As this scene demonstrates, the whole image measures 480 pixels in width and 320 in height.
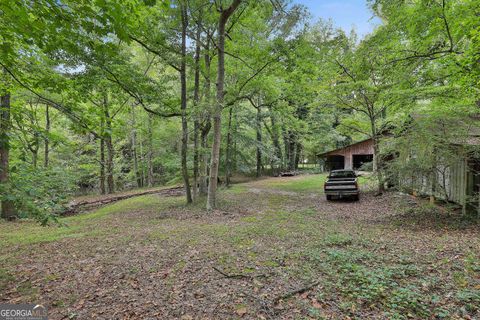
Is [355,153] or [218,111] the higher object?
[218,111]

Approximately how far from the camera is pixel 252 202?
1277 cm

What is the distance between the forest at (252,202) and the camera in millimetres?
3428

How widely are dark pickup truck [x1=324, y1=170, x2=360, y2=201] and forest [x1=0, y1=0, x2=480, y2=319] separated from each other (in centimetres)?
68

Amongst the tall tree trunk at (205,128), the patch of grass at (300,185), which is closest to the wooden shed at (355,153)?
the patch of grass at (300,185)

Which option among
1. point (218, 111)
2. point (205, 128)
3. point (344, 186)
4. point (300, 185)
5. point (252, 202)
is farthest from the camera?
point (300, 185)

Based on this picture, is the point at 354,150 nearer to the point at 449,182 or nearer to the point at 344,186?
the point at 344,186

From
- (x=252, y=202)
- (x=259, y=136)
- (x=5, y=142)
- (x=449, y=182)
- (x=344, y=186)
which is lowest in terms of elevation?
(x=252, y=202)

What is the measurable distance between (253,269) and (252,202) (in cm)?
829

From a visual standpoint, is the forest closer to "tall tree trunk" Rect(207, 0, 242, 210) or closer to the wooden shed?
"tall tree trunk" Rect(207, 0, 242, 210)

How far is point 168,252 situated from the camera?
5.52m

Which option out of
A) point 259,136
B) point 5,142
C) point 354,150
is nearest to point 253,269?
point 5,142

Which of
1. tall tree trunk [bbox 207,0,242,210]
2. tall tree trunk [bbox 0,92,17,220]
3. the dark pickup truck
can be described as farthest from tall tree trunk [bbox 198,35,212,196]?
the dark pickup truck

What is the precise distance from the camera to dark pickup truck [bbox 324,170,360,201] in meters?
12.3

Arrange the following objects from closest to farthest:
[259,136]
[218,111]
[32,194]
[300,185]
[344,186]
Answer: [32,194] → [218,111] → [344,186] → [300,185] → [259,136]
